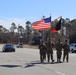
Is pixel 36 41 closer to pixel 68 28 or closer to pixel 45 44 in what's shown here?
pixel 68 28

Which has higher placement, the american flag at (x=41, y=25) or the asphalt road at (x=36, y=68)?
the american flag at (x=41, y=25)

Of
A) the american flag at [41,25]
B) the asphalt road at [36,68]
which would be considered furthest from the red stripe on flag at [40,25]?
the asphalt road at [36,68]

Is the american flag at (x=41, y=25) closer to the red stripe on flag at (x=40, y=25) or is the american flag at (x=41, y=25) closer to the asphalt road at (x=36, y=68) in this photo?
the red stripe on flag at (x=40, y=25)

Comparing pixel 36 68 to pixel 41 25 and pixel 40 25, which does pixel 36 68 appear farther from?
pixel 40 25

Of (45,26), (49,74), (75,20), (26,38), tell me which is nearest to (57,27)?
(45,26)

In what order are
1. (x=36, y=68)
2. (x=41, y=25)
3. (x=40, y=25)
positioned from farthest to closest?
(x=40, y=25), (x=41, y=25), (x=36, y=68)

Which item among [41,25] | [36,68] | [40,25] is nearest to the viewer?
[36,68]

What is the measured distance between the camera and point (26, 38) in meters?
199

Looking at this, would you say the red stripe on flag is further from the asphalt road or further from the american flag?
the asphalt road

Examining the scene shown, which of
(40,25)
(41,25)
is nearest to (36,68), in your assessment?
(41,25)

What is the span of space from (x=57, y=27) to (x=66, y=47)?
5.44 metres

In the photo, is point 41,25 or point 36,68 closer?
point 36,68

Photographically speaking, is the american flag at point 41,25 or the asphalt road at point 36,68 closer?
the asphalt road at point 36,68

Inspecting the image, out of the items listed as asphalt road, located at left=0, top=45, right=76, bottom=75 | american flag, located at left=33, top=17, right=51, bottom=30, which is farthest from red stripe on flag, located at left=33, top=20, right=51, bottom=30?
asphalt road, located at left=0, top=45, right=76, bottom=75
